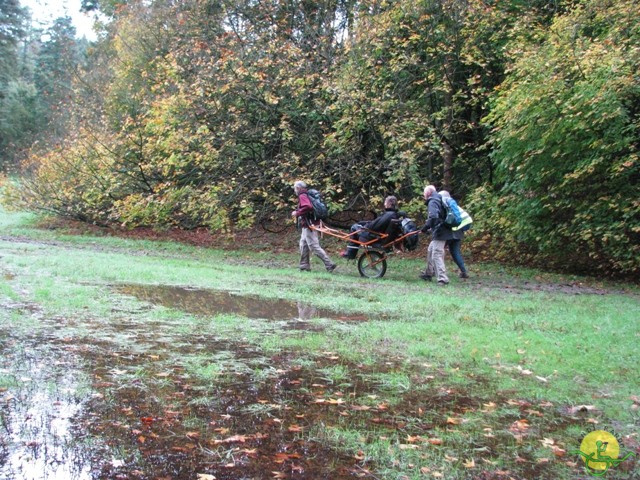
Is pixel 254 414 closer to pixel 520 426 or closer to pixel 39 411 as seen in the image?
pixel 39 411

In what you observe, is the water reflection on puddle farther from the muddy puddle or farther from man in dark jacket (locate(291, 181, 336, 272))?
man in dark jacket (locate(291, 181, 336, 272))

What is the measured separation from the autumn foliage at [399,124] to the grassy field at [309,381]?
4943 mm

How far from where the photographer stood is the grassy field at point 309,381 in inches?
158

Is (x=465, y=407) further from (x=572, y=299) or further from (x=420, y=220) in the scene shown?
(x=420, y=220)

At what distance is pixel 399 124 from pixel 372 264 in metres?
5.89

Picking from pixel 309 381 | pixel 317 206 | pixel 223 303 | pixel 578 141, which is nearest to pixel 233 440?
pixel 309 381

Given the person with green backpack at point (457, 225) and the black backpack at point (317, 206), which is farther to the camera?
the black backpack at point (317, 206)

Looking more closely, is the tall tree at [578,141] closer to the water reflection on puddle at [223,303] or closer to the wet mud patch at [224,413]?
the water reflection on puddle at [223,303]

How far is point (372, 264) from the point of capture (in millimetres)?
14008

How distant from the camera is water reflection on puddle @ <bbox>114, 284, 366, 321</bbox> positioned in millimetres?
8641

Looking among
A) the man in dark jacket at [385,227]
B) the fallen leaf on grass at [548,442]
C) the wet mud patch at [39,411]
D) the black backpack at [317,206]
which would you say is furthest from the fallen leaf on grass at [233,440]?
the black backpack at [317,206]

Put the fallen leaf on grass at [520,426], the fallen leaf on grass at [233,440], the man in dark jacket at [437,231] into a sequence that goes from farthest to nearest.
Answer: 1. the man in dark jacket at [437,231]
2. the fallen leaf on grass at [520,426]
3. the fallen leaf on grass at [233,440]

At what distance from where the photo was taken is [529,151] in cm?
1538

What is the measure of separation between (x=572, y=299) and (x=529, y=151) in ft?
17.4
